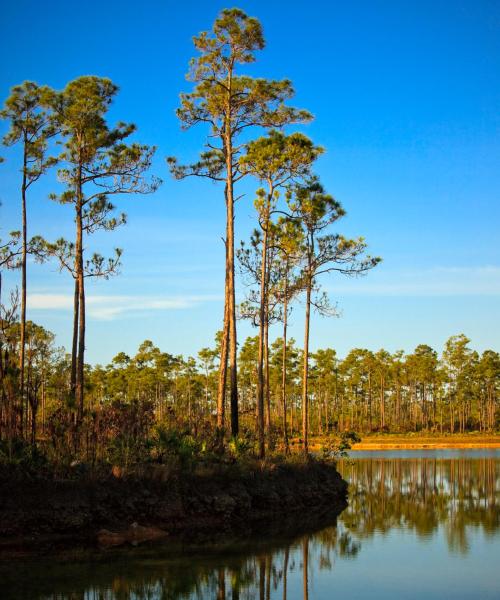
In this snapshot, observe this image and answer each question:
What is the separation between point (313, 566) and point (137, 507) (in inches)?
178

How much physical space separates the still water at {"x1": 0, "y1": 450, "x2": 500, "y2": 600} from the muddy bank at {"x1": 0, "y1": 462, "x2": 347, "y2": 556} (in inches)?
41.7

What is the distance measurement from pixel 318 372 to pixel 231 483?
233 ft

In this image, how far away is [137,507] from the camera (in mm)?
16219

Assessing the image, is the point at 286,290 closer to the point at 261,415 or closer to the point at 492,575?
the point at 261,415

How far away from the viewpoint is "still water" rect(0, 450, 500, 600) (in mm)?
11367

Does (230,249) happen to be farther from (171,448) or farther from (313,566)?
(313,566)

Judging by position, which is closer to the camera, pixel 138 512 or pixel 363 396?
pixel 138 512

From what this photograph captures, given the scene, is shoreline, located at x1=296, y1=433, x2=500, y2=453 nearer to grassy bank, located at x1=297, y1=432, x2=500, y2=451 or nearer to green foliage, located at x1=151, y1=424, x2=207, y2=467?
grassy bank, located at x1=297, y1=432, x2=500, y2=451

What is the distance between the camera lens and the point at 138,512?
53.2 ft

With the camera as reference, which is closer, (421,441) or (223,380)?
(223,380)

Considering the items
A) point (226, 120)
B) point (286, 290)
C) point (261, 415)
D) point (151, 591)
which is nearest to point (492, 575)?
point (151, 591)

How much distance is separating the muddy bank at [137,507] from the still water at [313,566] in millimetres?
1059

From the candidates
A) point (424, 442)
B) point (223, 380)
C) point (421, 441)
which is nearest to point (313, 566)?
point (223, 380)

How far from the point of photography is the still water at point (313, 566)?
1137 cm
